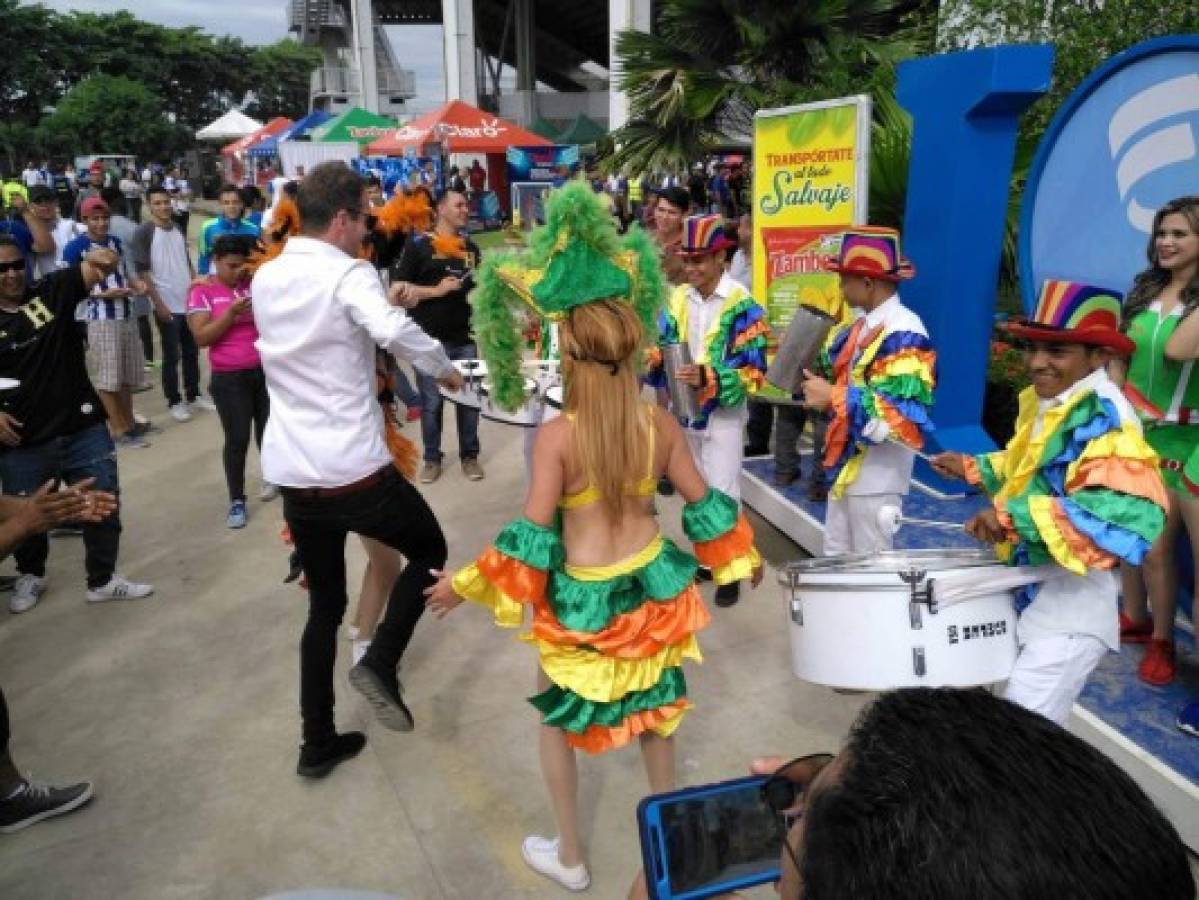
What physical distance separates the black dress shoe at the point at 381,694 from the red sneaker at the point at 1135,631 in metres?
3.00

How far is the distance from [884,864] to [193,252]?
21462mm

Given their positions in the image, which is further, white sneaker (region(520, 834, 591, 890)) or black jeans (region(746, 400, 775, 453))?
black jeans (region(746, 400, 775, 453))

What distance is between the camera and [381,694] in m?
3.16

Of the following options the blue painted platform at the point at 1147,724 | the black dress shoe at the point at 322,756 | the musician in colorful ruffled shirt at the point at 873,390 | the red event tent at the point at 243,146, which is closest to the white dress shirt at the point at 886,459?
the musician in colorful ruffled shirt at the point at 873,390

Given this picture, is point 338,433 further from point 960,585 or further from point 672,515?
point 672,515

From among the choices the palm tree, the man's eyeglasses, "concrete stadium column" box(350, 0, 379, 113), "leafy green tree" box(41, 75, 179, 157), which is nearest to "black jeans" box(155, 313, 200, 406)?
the palm tree

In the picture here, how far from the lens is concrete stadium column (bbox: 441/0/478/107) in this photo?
88.1 feet

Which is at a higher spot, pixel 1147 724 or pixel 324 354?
pixel 324 354

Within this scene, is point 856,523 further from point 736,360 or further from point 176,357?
point 176,357

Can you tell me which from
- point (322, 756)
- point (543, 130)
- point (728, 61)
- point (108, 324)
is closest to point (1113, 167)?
point (322, 756)

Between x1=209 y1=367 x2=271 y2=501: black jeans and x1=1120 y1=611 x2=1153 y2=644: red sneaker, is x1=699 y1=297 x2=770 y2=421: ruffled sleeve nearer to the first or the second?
x1=1120 y1=611 x2=1153 y2=644: red sneaker

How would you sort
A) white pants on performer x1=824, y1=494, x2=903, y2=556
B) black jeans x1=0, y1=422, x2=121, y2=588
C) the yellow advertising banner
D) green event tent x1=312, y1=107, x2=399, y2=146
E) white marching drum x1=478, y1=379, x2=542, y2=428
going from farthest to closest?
green event tent x1=312, y1=107, x2=399, y2=146, the yellow advertising banner, black jeans x1=0, y1=422, x2=121, y2=588, white pants on performer x1=824, y1=494, x2=903, y2=556, white marching drum x1=478, y1=379, x2=542, y2=428

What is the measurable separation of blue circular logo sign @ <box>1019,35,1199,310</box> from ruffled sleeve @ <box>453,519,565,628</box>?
3.59 meters

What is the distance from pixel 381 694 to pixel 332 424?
100 cm
